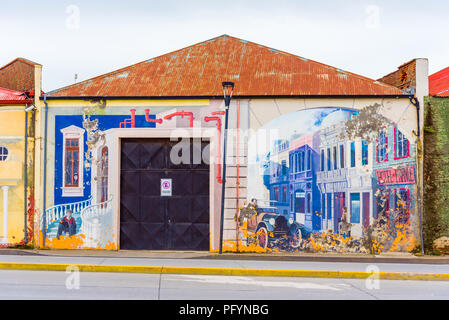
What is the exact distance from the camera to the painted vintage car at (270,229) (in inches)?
619

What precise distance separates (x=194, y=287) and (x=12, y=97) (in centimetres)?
948

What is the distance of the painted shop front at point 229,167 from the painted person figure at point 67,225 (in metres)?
0.03

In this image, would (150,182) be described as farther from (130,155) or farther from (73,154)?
(73,154)

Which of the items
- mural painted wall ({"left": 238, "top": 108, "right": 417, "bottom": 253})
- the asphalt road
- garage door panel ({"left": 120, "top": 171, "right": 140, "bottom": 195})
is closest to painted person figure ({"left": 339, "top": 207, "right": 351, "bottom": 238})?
mural painted wall ({"left": 238, "top": 108, "right": 417, "bottom": 253})

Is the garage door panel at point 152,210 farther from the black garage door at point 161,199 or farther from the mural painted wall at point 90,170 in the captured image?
the mural painted wall at point 90,170

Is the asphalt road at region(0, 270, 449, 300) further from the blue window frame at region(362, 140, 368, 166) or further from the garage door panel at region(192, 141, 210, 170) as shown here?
the garage door panel at region(192, 141, 210, 170)

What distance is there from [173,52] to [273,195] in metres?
5.59

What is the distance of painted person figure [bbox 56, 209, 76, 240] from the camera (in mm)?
15898

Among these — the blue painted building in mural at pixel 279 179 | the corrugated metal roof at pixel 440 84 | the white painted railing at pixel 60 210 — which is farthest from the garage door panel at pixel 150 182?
the corrugated metal roof at pixel 440 84

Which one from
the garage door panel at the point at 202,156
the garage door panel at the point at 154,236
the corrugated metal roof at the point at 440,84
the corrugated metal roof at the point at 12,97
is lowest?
the garage door panel at the point at 154,236

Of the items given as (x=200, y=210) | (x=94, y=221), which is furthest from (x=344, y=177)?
(x=94, y=221)

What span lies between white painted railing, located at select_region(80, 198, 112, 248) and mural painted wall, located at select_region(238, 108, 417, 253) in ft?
12.3

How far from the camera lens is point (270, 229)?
1575 cm
